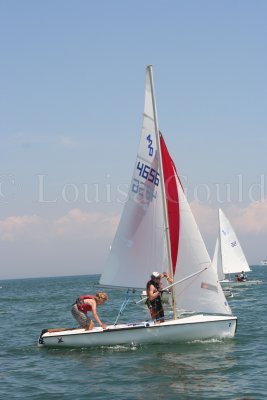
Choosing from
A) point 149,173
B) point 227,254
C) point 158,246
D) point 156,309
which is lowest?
point 156,309

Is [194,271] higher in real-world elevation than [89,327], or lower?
higher

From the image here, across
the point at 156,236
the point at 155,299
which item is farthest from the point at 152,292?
the point at 156,236

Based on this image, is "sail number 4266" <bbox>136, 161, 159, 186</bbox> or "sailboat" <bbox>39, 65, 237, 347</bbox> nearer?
"sailboat" <bbox>39, 65, 237, 347</bbox>

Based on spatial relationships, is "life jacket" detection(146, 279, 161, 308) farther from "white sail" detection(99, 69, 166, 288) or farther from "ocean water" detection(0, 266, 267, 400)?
"ocean water" detection(0, 266, 267, 400)

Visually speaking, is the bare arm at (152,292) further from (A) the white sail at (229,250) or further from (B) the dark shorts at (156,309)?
(A) the white sail at (229,250)

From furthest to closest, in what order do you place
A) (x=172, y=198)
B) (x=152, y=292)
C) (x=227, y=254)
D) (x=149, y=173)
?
1. (x=227, y=254)
2. (x=172, y=198)
3. (x=149, y=173)
4. (x=152, y=292)

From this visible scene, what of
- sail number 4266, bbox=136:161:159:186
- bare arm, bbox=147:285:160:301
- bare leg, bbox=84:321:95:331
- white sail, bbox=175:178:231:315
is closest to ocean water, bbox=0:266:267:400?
bare leg, bbox=84:321:95:331

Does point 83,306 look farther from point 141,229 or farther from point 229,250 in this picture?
point 229,250

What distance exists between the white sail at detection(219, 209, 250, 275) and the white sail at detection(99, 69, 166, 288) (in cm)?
3714

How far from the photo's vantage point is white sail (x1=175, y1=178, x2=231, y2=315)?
747 inches

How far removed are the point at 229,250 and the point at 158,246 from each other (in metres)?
39.5

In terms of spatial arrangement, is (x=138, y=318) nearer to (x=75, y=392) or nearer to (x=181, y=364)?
(x=181, y=364)

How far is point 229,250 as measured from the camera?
5781 centimetres

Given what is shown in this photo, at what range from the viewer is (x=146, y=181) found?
1941 centimetres
